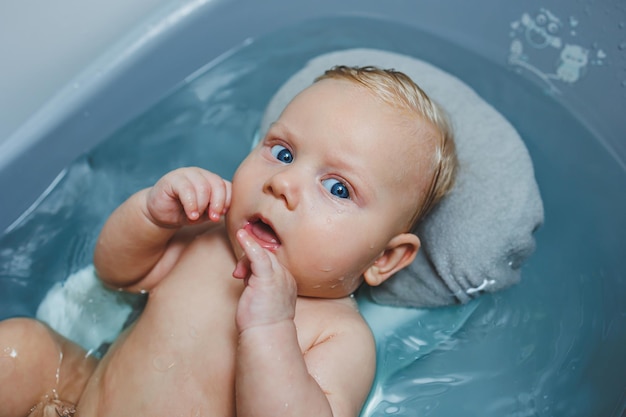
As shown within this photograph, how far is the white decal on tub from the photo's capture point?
1.40 meters

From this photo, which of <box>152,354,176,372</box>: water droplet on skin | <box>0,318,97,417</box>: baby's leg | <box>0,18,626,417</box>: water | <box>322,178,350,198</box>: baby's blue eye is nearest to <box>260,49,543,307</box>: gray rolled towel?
<box>0,18,626,417</box>: water

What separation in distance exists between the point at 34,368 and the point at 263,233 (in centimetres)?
40

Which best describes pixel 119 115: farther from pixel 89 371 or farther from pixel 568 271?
pixel 568 271

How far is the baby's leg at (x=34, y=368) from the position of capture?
1006 millimetres

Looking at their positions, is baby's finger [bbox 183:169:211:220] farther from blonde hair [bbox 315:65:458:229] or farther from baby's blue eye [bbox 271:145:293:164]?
blonde hair [bbox 315:65:458:229]

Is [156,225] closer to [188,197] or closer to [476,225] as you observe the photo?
[188,197]

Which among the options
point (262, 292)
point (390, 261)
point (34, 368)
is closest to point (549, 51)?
point (390, 261)

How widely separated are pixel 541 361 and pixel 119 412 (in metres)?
0.69

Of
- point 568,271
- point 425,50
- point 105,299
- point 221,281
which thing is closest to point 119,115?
point 105,299

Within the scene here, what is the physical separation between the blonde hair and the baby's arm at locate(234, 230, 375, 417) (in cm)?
30

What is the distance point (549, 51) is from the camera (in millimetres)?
1434


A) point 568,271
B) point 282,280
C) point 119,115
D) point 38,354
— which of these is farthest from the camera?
point 119,115

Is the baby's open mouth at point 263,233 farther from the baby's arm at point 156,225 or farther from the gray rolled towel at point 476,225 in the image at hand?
the gray rolled towel at point 476,225

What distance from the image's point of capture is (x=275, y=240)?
0.98 m
